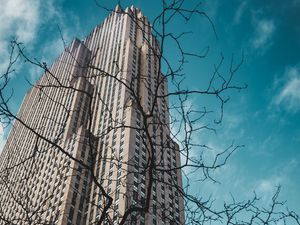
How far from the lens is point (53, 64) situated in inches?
6043

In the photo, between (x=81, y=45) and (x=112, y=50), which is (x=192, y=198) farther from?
(x=81, y=45)

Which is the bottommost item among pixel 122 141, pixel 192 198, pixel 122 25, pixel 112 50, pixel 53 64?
pixel 192 198

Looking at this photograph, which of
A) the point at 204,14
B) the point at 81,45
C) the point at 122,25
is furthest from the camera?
the point at 81,45

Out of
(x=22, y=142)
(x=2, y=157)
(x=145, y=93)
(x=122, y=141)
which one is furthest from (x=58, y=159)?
(x=2, y=157)

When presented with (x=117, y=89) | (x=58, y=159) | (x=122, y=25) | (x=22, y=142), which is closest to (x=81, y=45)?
(x=122, y=25)

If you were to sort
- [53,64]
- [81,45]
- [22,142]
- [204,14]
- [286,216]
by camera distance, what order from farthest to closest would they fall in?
1. [53,64]
2. [81,45]
3. [22,142]
4. [286,216]
5. [204,14]

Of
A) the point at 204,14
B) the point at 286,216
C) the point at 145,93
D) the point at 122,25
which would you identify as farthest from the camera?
the point at 122,25

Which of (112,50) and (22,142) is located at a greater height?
(112,50)

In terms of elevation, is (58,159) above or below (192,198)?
Answer: above

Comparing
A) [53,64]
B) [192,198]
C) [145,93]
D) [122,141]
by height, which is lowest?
[192,198]

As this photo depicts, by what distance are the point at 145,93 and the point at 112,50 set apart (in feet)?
118

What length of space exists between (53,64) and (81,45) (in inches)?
896

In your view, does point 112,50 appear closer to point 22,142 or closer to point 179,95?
point 22,142

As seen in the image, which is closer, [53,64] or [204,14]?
[204,14]
